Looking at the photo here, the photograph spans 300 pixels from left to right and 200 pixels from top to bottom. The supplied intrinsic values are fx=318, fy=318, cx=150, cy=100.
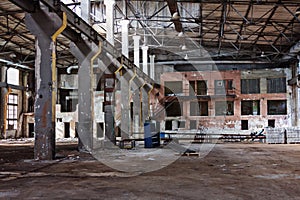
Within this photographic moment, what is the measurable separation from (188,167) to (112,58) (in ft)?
30.6

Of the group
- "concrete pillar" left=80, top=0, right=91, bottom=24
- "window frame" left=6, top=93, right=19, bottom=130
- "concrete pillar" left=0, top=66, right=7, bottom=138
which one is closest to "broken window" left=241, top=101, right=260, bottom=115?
"concrete pillar" left=80, top=0, right=91, bottom=24

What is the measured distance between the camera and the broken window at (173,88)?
31188 mm

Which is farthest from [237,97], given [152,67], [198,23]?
[198,23]

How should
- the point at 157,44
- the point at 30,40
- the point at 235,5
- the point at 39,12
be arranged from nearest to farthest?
the point at 39,12 → the point at 235,5 → the point at 30,40 → the point at 157,44

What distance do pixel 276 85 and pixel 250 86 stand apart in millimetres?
2246

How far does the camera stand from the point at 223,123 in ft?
96.9

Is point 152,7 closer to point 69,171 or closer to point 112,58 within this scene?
point 112,58

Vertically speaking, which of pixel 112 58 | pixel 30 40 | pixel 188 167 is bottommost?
pixel 188 167

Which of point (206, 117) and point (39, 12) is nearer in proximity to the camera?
point (39, 12)

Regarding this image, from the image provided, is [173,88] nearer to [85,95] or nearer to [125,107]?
[125,107]

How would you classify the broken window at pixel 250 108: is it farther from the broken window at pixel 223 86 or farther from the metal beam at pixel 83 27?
the metal beam at pixel 83 27

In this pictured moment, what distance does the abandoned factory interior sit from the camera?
6234 mm

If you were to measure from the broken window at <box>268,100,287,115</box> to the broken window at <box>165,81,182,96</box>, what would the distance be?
8540mm

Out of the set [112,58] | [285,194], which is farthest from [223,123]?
[285,194]
